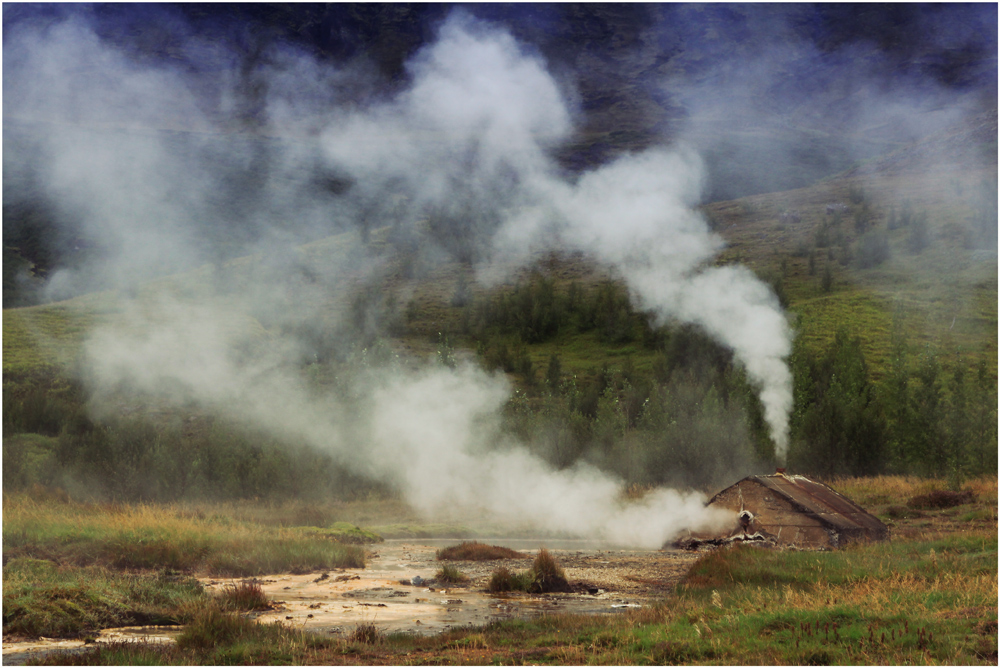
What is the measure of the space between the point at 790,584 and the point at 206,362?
62038mm

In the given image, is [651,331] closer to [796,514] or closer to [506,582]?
[796,514]

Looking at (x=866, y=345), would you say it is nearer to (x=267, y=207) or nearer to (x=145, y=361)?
(x=145, y=361)

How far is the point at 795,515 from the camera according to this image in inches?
987

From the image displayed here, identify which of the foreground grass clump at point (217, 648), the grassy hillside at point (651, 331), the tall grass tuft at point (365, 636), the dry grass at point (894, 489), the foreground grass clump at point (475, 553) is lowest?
the foreground grass clump at point (475, 553)

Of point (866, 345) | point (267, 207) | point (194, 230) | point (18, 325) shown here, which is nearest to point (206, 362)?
point (18, 325)

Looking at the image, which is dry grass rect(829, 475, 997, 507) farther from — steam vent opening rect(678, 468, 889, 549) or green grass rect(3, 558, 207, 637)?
green grass rect(3, 558, 207, 637)

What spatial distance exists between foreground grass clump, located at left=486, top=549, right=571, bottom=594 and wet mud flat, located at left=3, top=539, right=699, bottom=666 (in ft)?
1.48

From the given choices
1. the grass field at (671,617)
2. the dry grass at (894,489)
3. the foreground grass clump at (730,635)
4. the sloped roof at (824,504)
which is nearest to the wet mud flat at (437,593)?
the grass field at (671,617)

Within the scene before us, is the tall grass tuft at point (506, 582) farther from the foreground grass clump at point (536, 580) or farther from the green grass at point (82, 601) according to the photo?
the green grass at point (82, 601)

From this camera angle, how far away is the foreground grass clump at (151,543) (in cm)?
2264

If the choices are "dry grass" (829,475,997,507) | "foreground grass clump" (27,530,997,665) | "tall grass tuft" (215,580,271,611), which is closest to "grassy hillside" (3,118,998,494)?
"dry grass" (829,475,997,507)

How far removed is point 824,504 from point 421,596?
48.0 feet

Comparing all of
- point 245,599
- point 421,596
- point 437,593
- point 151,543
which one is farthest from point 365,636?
point 151,543

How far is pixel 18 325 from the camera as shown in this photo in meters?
81.5
